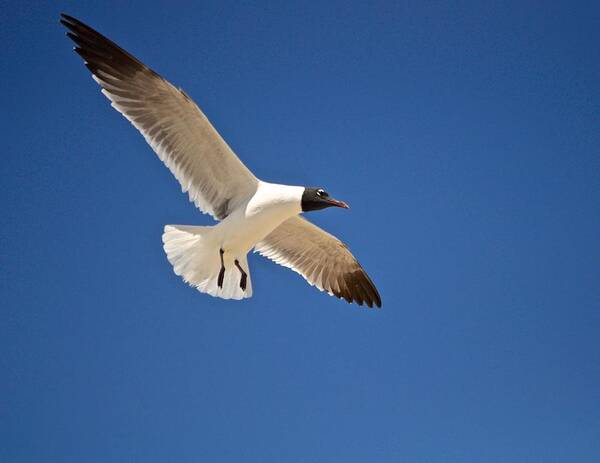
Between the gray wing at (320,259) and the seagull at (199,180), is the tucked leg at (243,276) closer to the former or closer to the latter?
the seagull at (199,180)

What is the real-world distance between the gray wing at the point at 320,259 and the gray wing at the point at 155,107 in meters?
1.32

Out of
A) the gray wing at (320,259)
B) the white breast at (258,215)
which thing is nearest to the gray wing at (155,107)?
the white breast at (258,215)

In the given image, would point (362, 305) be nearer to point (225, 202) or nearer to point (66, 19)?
point (225, 202)

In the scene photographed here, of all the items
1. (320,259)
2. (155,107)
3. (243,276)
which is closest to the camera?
(155,107)

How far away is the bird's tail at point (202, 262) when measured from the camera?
7.77m

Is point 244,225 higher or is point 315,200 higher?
point 315,200

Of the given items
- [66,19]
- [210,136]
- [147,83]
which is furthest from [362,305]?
[66,19]

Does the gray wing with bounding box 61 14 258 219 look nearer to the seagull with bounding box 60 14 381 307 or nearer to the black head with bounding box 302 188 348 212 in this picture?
the seagull with bounding box 60 14 381 307

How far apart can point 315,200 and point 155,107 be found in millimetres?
1556

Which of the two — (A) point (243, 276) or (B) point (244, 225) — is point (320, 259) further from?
(B) point (244, 225)

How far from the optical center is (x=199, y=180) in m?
7.97

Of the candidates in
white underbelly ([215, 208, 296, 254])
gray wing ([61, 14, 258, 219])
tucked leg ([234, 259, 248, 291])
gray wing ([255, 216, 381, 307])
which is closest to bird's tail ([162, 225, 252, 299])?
tucked leg ([234, 259, 248, 291])

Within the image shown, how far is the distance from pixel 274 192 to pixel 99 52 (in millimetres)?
1871

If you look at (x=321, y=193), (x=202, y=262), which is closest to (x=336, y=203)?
(x=321, y=193)
